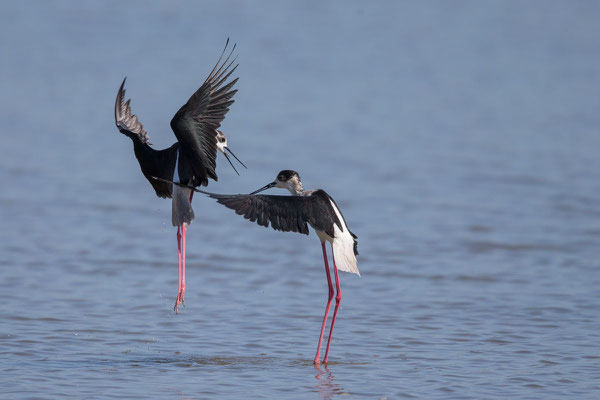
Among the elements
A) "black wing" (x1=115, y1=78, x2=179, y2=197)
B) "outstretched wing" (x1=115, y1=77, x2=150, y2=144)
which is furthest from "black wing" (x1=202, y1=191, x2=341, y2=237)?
"outstretched wing" (x1=115, y1=77, x2=150, y2=144)

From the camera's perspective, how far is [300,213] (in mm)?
7051

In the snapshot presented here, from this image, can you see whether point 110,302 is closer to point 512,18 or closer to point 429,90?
point 429,90

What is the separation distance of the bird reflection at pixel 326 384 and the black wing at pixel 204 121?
156 cm

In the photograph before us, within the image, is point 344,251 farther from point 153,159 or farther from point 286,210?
point 153,159

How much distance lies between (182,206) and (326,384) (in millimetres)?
1798

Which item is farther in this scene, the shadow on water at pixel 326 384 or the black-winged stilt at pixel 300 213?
the black-winged stilt at pixel 300 213

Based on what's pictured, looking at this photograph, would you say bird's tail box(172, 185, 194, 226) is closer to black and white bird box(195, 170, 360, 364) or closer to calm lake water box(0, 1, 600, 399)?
black and white bird box(195, 170, 360, 364)

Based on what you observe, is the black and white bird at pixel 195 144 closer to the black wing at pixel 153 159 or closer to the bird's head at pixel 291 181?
the black wing at pixel 153 159

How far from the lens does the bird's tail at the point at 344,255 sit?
7648 millimetres

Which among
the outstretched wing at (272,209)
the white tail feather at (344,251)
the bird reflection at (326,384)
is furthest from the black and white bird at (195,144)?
the bird reflection at (326,384)

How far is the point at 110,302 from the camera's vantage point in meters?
8.75

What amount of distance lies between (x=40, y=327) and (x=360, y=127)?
1013cm

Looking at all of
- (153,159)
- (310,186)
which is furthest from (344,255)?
(310,186)

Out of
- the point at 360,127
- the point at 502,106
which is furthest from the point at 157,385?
the point at 502,106
